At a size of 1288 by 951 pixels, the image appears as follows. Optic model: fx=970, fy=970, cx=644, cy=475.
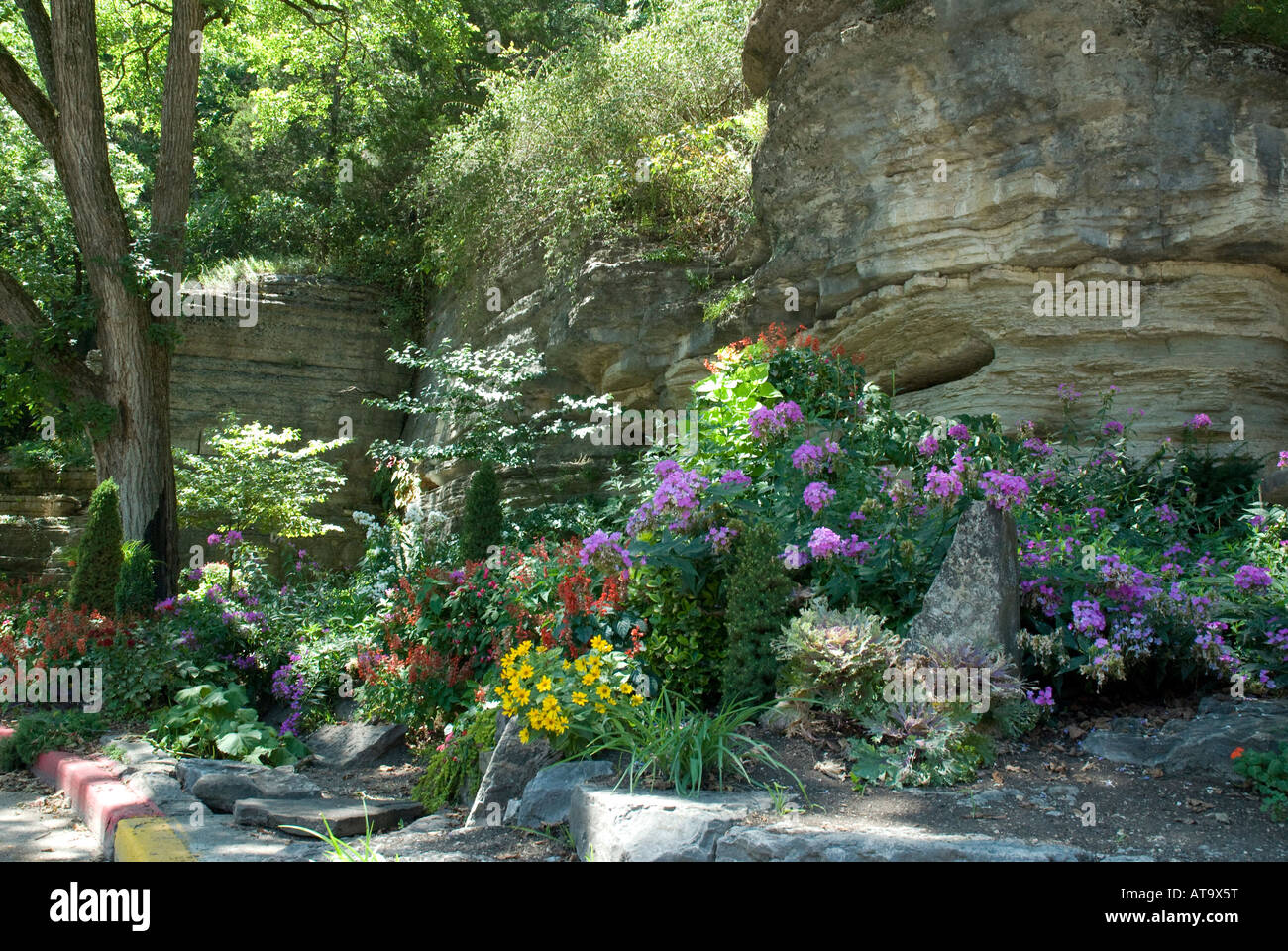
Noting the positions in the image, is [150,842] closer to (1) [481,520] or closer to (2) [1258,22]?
(1) [481,520]

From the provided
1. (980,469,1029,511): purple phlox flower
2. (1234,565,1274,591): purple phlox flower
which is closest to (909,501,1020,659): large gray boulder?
(980,469,1029,511): purple phlox flower

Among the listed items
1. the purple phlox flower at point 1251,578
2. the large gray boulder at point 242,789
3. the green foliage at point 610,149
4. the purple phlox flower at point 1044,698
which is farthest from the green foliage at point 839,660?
the green foliage at point 610,149

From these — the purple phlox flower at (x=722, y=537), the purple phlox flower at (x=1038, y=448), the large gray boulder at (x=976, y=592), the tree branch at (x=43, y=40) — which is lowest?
the large gray boulder at (x=976, y=592)

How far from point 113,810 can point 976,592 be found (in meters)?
4.52

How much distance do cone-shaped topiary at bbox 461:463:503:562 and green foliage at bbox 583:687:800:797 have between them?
498 cm

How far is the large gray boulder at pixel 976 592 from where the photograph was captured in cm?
479

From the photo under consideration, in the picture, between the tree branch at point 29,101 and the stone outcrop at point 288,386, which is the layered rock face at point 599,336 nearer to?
the stone outcrop at point 288,386

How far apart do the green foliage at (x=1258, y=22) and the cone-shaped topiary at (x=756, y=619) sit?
717cm

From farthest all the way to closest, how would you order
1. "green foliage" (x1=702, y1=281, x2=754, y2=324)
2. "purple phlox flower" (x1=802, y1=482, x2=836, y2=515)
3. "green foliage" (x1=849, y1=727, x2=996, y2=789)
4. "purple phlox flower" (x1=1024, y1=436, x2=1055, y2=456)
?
1. "green foliage" (x1=702, y1=281, x2=754, y2=324)
2. "purple phlox flower" (x1=1024, y1=436, x2=1055, y2=456)
3. "purple phlox flower" (x1=802, y1=482, x2=836, y2=515)
4. "green foliage" (x1=849, y1=727, x2=996, y2=789)

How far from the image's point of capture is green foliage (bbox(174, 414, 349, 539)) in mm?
13070

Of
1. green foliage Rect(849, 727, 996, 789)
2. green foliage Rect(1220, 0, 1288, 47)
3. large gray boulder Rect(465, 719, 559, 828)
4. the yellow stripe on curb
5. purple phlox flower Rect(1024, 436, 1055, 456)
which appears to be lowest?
the yellow stripe on curb

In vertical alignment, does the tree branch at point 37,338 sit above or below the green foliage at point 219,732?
above

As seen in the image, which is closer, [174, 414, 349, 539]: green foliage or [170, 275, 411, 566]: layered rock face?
[174, 414, 349, 539]: green foliage

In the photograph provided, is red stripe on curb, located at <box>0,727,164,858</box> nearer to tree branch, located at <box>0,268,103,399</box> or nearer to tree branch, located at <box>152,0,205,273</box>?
tree branch, located at <box>0,268,103,399</box>
